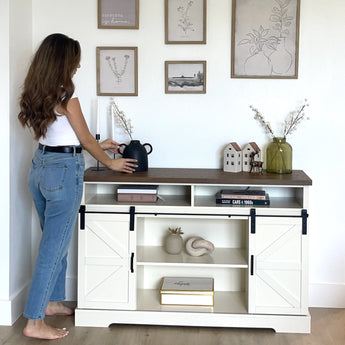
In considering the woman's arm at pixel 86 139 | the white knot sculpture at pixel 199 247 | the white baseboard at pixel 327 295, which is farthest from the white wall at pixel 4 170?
the white baseboard at pixel 327 295

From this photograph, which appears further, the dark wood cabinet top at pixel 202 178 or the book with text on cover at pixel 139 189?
the book with text on cover at pixel 139 189

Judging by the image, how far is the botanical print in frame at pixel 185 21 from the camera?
3.19 metres

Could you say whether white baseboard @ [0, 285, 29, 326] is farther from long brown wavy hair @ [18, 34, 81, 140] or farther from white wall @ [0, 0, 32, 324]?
long brown wavy hair @ [18, 34, 81, 140]

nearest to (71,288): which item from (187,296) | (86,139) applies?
(187,296)

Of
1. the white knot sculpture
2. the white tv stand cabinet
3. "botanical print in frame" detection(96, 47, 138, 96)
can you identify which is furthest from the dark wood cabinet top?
"botanical print in frame" detection(96, 47, 138, 96)

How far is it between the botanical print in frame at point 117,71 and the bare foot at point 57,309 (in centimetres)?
126

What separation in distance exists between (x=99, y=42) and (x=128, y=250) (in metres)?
1.26

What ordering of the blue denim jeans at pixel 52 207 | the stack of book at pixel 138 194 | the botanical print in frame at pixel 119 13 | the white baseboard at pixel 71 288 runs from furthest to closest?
the white baseboard at pixel 71 288, the botanical print in frame at pixel 119 13, the stack of book at pixel 138 194, the blue denim jeans at pixel 52 207

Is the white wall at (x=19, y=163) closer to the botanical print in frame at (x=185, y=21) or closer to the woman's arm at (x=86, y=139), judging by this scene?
the woman's arm at (x=86, y=139)

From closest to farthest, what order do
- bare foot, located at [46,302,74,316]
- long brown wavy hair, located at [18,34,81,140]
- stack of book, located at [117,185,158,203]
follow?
long brown wavy hair, located at [18,34,81,140] → stack of book, located at [117,185,158,203] → bare foot, located at [46,302,74,316]

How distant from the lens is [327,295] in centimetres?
328

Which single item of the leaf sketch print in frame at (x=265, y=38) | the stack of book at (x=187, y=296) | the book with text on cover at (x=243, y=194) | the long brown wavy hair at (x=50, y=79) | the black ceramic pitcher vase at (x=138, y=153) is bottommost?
the stack of book at (x=187, y=296)

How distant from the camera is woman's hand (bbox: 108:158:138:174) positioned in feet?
9.65

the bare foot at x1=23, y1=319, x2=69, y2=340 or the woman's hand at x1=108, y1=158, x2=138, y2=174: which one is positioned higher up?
the woman's hand at x1=108, y1=158, x2=138, y2=174
